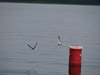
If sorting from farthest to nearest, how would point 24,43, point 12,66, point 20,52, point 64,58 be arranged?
point 24,43
point 20,52
point 64,58
point 12,66

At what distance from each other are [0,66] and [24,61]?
2.44 metres

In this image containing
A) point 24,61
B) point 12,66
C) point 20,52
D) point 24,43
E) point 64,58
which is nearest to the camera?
point 12,66

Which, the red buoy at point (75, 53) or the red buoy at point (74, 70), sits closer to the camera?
the red buoy at point (74, 70)

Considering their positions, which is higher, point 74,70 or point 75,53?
point 75,53

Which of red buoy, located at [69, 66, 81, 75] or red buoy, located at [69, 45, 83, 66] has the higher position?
red buoy, located at [69, 45, 83, 66]

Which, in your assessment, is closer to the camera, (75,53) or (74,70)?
(74,70)

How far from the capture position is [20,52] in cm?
2881

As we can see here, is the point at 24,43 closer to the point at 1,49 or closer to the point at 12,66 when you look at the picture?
the point at 1,49

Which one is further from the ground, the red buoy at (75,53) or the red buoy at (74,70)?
the red buoy at (75,53)

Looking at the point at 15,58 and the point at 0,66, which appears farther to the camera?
the point at 15,58

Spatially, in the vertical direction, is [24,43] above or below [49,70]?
above

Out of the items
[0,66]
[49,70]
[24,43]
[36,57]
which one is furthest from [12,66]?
[24,43]

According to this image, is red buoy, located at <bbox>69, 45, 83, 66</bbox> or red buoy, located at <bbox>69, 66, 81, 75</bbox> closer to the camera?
red buoy, located at <bbox>69, 66, 81, 75</bbox>

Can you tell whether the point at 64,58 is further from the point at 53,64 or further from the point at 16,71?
the point at 16,71
